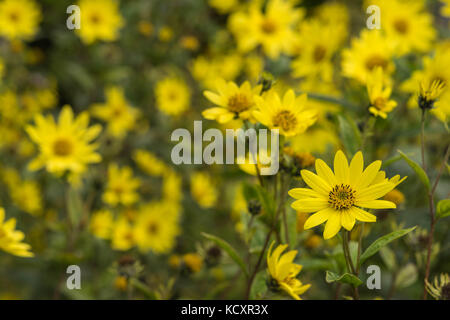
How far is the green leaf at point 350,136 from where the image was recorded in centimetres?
75

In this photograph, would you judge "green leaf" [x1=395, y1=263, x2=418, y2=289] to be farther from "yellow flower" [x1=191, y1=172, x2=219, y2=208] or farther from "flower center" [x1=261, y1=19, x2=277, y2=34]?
"flower center" [x1=261, y1=19, x2=277, y2=34]

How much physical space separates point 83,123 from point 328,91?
2.76ft

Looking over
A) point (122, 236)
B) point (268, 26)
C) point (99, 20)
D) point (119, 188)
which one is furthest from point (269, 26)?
point (122, 236)

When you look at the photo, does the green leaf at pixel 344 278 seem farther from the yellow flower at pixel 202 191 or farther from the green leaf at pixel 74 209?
the yellow flower at pixel 202 191

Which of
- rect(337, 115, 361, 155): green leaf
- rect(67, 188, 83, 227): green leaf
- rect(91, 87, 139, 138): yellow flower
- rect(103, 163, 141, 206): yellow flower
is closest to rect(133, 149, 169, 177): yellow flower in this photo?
rect(91, 87, 139, 138): yellow flower

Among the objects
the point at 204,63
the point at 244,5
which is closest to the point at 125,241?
the point at 204,63

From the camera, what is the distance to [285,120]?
0.71 metres

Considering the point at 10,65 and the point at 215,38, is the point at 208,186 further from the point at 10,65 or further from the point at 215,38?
the point at 10,65

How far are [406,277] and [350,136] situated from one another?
1.08 ft

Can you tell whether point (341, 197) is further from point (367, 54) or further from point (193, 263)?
point (367, 54)

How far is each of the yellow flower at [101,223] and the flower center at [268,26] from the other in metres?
0.97

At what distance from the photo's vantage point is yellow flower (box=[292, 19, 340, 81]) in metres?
1.47

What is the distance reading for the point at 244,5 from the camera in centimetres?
223

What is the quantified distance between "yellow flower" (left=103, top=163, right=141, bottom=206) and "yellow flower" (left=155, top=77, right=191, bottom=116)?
1.42 ft
